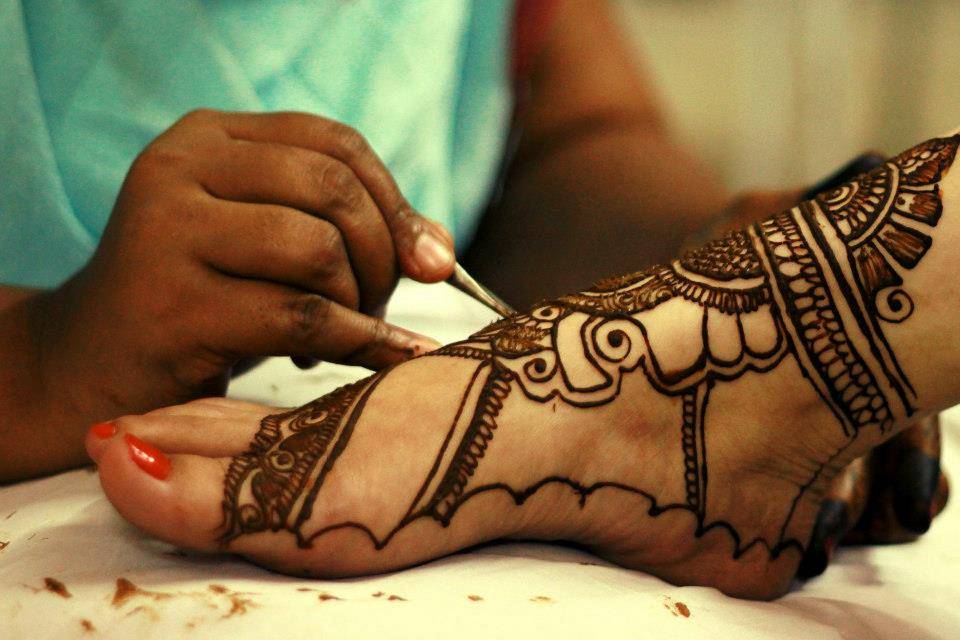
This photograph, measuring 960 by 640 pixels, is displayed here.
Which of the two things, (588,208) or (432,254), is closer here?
(432,254)

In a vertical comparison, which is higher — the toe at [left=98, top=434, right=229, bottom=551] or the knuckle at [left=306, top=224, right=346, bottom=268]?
the knuckle at [left=306, top=224, right=346, bottom=268]

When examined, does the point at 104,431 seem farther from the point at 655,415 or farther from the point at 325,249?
the point at 655,415

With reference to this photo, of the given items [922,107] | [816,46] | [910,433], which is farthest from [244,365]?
[922,107]

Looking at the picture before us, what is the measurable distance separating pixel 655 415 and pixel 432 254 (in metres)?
0.22

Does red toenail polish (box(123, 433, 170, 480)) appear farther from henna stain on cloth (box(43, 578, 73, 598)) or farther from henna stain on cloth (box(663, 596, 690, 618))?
henna stain on cloth (box(663, 596, 690, 618))

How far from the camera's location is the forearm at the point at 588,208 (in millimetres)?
1268

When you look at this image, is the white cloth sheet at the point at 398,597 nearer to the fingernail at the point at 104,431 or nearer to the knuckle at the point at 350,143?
the fingernail at the point at 104,431

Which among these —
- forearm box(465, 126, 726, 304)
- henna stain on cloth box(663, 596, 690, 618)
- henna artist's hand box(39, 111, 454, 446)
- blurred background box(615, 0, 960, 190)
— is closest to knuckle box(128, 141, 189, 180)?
henna artist's hand box(39, 111, 454, 446)

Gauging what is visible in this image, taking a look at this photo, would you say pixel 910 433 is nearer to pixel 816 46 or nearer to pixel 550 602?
pixel 550 602

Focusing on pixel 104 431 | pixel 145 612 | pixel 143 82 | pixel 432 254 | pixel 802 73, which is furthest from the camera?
pixel 802 73

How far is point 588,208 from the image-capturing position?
4.41ft

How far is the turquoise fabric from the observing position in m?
0.94

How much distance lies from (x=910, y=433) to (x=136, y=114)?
86 centimetres

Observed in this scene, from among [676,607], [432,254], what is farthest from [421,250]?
[676,607]
